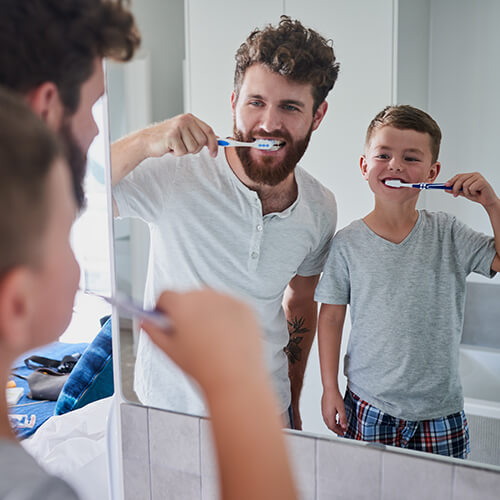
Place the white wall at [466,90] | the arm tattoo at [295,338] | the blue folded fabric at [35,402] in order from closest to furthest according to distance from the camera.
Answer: the white wall at [466,90]
the arm tattoo at [295,338]
the blue folded fabric at [35,402]

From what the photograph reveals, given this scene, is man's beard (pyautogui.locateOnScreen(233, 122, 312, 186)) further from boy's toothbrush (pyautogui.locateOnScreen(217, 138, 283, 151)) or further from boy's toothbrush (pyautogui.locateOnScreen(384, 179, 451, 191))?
boy's toothbrush (pyautogui.locateOnScreen(384, 179, 451, 191))

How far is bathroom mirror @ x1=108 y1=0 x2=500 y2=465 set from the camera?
0.79 metres

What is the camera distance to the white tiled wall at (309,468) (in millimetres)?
867

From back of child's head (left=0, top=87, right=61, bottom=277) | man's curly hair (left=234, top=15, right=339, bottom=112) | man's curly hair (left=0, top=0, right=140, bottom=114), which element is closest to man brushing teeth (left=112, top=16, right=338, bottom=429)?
man's curly hair (left=234, top=15, right=339, bottom=112)

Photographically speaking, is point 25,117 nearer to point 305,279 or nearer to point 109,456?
point 305,279

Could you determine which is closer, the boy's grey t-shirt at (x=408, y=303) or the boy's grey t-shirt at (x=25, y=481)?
the boy's grey t-shirt at (x=25, y=481)

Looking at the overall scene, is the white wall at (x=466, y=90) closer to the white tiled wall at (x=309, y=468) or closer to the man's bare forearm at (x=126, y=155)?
the white tiled wall at (x=309, y=468)

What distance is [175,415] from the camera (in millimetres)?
1057

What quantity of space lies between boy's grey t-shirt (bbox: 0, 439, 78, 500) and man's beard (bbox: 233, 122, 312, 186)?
0.59m

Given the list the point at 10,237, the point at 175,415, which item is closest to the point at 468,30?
the point at 10,237

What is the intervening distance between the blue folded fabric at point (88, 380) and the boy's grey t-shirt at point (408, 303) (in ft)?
1.96

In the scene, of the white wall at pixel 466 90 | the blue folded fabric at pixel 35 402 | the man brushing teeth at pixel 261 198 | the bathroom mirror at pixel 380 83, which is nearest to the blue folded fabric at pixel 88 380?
the blue folded fabric at pixel 35 402

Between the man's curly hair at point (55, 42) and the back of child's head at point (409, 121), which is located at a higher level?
the man's curly hair at point (55, 42)

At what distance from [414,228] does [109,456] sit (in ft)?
2.63
